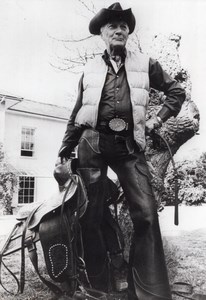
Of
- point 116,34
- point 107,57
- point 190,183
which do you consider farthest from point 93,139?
point 190,183

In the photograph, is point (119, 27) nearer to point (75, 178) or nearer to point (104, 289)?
point (75, 178)

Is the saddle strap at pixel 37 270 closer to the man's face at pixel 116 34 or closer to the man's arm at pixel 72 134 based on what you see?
the man's arm at pixel 72 134

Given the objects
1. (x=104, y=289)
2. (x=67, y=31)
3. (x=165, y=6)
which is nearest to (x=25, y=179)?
(x=104, y=289)

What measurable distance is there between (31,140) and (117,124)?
731 millimetres

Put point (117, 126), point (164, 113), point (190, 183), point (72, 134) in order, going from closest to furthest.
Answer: point (117, 126) → point (164, 113) → point (72, 134) → point (190, 183)

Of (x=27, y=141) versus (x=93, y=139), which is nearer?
(x=93, y=139)

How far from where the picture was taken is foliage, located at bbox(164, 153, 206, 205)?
2.29 m

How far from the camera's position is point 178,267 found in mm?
2158

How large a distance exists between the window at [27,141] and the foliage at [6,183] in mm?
134

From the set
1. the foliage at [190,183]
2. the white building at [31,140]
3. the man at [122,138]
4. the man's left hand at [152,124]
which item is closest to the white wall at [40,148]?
the white building at [31,140]

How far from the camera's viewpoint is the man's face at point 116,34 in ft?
6.12

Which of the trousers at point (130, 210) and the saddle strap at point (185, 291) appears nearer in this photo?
the trousers at point (130, 210)

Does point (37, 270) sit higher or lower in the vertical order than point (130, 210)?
lower

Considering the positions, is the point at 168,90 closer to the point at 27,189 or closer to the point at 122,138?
the point at 122,138
